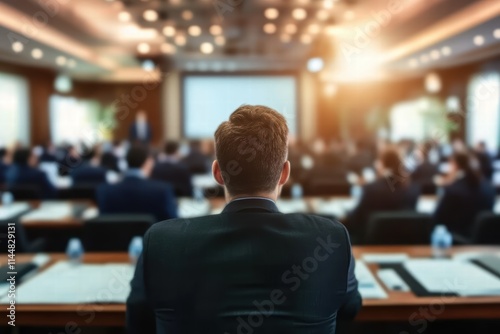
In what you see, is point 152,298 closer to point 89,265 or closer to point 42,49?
point 89,265

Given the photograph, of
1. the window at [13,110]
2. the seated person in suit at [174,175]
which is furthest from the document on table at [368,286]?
the window at [13,110]

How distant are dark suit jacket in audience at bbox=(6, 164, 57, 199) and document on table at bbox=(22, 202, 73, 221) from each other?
144cm

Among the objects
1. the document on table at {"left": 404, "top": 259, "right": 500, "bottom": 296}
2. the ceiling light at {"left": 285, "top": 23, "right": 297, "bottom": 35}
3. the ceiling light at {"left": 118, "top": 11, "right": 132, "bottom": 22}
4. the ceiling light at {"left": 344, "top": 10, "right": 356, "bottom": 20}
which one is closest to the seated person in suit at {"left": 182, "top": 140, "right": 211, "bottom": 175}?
the ceiling light at {"left": 118, "top": 11, "right": 132, "bottom": 22}

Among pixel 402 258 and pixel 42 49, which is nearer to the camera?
pixel 402 258

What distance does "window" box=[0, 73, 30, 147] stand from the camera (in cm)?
1204

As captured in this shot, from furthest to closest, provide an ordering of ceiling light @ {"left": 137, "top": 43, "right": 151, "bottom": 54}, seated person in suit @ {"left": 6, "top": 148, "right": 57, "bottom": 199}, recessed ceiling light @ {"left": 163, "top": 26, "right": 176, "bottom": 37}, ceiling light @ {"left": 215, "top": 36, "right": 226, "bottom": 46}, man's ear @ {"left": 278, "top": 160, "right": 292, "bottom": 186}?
ceiling light @ {"left": 137, "top": 43, "right": 151, "bottom": 54} → ceiling light @ {"left": 215, "top": 36, "right": 226, "bottom": 46} → recessed ceiling light @ {"left": 163, "top": 26, "right": 176, "bottom": 37} → seated person in suit @ {"left": 6, "top": 148, "right": 57, "bottom": 199} → man's ear @ {"left": 278, "top": 160, "right": 292, "bottom": 186}

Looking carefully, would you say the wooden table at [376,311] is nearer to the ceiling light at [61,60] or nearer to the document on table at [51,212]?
the document on table at [51,212]

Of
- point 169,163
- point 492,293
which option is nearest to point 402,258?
point 492,293

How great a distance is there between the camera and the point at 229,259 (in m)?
1.26

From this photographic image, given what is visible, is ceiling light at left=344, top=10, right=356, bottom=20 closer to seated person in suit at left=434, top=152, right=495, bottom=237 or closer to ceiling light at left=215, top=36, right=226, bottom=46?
ceiling light at left=215, top=36, right=226, bottom=46

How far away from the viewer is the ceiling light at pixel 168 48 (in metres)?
12.0

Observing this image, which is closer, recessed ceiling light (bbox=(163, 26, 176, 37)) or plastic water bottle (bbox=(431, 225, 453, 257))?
plastic water bottle (bbox=(431, 225, 453, 257))

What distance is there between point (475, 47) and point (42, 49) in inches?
346

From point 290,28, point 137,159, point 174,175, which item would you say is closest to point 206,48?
point 290,28
